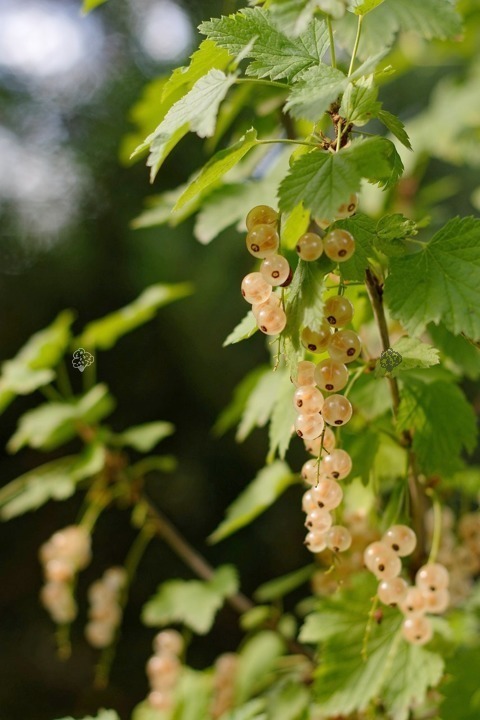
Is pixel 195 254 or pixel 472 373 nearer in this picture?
pixel 472 373

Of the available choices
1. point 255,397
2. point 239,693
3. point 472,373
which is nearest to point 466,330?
point 472,373

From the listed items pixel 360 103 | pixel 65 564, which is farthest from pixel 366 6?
pixel 65 564

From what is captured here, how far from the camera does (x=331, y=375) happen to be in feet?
1.39

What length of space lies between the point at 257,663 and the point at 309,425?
0.56 meters

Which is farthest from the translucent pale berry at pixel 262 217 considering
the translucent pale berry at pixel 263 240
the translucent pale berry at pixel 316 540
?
the translucent pale berry at pixel 316 540

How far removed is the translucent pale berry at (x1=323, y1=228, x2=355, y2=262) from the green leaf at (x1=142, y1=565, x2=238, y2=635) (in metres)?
0.56

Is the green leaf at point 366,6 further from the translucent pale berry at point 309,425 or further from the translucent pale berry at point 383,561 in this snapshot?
the translucent pale berry at point 383,561

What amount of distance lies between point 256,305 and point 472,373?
9.4 inches

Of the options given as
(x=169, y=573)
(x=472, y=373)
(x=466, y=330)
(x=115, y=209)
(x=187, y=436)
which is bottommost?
(x=169, y=573)

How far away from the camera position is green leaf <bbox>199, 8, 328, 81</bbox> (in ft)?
1.40

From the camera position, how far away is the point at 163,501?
1.91m

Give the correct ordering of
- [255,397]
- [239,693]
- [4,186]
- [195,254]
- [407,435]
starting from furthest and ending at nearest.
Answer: [195,254], [4,186], [239,693], [255,397], [407,435]

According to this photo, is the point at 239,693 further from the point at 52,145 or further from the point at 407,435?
the point at 52,145

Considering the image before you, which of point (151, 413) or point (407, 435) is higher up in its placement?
point (407, 435)
